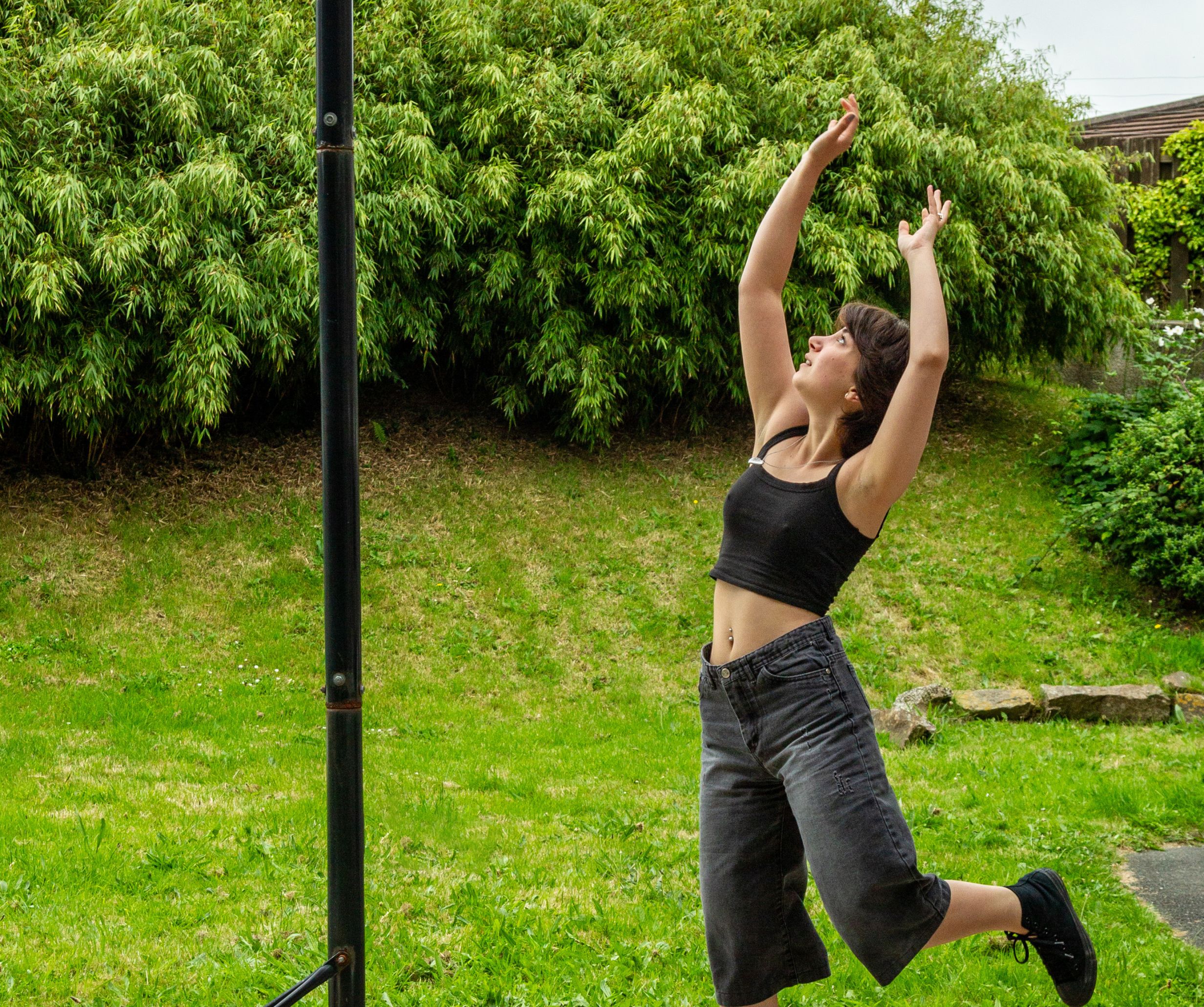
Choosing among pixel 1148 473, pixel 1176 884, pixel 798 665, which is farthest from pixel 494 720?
pixel 1148 473

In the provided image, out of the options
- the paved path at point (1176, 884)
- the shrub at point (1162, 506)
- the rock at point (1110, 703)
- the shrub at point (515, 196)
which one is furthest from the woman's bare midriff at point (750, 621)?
the shrub at point (1162, 506)

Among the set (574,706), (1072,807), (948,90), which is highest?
(948,90)

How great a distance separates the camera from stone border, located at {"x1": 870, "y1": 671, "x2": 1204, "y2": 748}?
634 cm

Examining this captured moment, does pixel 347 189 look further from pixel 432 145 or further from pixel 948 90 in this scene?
pixel 948 90

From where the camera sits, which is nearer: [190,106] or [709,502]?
[190,106]

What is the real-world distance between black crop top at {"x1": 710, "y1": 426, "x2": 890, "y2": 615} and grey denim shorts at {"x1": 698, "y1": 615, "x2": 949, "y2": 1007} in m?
0.08

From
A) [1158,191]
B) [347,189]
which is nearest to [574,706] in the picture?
[347,189]

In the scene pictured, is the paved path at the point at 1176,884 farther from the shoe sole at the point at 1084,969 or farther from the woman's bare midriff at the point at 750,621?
the woman's bare midriff at the point at 750,621

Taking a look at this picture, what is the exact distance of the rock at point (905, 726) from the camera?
5.79 meters

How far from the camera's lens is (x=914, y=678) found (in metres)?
7.32

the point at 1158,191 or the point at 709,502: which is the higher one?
the point at 1158,191

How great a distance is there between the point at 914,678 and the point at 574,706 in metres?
2.32

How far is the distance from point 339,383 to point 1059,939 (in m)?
1.79

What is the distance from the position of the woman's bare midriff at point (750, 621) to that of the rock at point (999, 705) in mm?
4830
